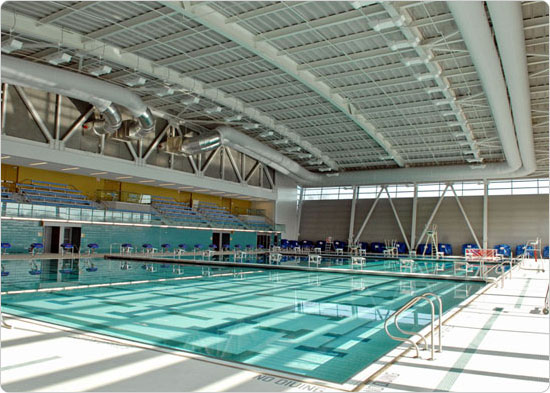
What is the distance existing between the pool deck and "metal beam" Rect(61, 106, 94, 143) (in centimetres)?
1550

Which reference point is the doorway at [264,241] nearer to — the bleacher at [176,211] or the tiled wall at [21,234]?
the bleacher at [176,211]

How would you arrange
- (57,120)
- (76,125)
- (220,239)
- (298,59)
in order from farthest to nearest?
(220,239) → (76,125) → (57,120) → (298,59)

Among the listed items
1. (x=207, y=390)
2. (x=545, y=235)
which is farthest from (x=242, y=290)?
(x=545, y=235)

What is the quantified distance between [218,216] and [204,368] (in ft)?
87.1

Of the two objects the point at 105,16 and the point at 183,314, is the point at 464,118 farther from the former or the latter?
the point at 183,314

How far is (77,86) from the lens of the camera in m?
15.0

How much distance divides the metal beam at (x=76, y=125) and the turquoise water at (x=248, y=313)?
26.4 feet

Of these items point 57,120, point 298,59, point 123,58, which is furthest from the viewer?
point 57,120

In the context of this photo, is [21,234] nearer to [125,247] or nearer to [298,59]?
[125,247]

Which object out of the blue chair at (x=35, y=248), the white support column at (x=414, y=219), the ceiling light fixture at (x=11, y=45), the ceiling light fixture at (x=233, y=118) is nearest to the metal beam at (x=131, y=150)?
the ceiling light fixture at (x=233, y=118)

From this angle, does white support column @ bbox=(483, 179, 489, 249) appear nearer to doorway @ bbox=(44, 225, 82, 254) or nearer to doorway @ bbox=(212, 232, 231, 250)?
doorway @ bbox=(212, 232, 231, 250)

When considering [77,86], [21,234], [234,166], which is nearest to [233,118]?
[77,86]

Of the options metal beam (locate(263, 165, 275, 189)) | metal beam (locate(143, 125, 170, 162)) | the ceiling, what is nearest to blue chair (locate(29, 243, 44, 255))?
metal beam (locate(143, 125, 170, 162))

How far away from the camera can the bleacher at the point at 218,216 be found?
29.6 meters
